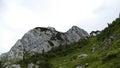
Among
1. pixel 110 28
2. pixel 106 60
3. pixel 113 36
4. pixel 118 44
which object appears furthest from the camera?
pixel 110 28

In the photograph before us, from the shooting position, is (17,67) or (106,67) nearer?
(106,67)

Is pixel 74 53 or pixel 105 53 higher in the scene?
pixel 74 53

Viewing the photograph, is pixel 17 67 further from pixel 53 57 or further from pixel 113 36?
pixel 113 36

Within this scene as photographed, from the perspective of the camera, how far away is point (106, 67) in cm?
6894

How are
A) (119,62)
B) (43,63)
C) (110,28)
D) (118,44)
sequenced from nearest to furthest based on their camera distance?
(119,62) < (118,44) < (110,28) < (43,63)

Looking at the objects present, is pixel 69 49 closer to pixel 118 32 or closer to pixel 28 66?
pixel 28 66

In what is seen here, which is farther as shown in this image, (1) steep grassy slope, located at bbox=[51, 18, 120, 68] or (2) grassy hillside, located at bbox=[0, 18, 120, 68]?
(2) grassy hillside, located at bbox=[0, 18, 120, 68]

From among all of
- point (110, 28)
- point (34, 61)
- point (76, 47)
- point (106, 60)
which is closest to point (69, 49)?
point (76, 47)

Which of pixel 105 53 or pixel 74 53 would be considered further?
pixel 74 53

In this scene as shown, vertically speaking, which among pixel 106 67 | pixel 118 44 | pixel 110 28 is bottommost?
pixel 106 67

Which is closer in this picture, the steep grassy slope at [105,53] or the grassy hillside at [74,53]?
the steep grassy slope at [105,53]

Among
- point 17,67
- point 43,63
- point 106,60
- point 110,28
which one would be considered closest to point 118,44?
point 106,60

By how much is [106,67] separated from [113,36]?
37868 mm

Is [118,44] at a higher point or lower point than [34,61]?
lower
